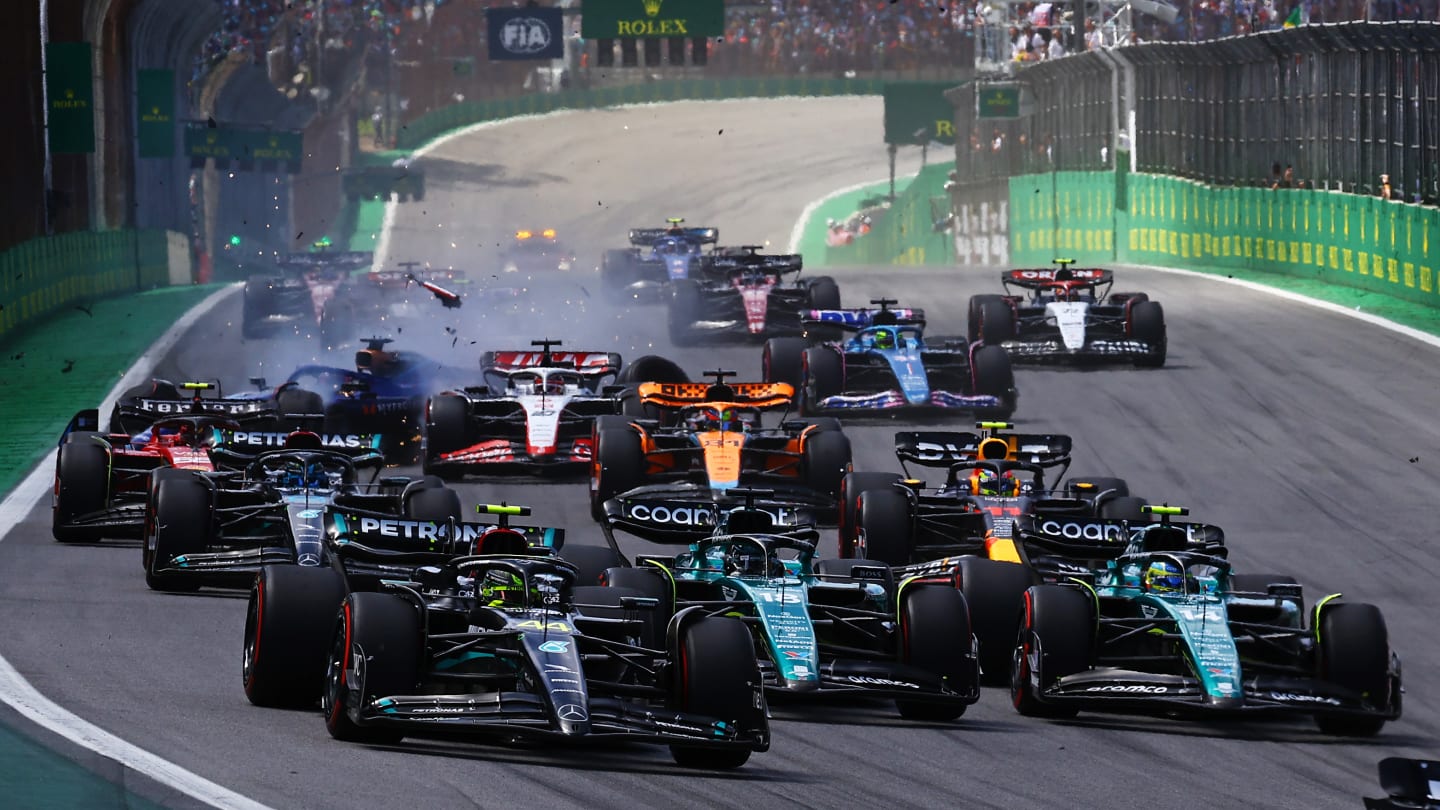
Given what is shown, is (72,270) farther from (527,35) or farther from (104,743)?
(104,743)

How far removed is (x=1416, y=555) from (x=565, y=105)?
7715 cm

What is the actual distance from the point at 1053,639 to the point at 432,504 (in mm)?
5869

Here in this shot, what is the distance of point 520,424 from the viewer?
25.1 metres

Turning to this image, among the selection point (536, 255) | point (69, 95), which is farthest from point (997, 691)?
point (536, 255)

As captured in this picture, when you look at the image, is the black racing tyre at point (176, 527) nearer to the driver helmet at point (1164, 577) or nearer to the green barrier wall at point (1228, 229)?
the driver helmet at point (1164, 577)

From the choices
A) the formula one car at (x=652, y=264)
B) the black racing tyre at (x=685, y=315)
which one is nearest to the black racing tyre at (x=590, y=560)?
the black racing tyre at (x=685, y=315)

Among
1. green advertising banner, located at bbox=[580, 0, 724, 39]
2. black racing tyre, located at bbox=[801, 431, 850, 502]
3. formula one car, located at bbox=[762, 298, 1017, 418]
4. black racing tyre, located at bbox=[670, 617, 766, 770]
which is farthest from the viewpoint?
green advertising banner, located at bbox=[580, 0, 724, 39]

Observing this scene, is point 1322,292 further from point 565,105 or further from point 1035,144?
point 565,105

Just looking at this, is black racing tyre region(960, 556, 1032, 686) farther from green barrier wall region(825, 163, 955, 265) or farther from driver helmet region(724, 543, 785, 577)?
green barrier wall region(825, 163, 955, 265)

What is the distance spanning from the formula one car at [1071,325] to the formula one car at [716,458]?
9.48 metres

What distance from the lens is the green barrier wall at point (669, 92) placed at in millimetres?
95188

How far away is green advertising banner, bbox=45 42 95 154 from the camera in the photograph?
149ft

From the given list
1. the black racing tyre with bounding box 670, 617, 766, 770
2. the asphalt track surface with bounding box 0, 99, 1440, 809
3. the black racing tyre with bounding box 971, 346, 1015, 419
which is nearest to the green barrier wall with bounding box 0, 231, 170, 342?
the asphalt track surface with bounding box 0, 99, 1440, 809

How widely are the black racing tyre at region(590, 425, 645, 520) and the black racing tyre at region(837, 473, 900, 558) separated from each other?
2.87 metres
